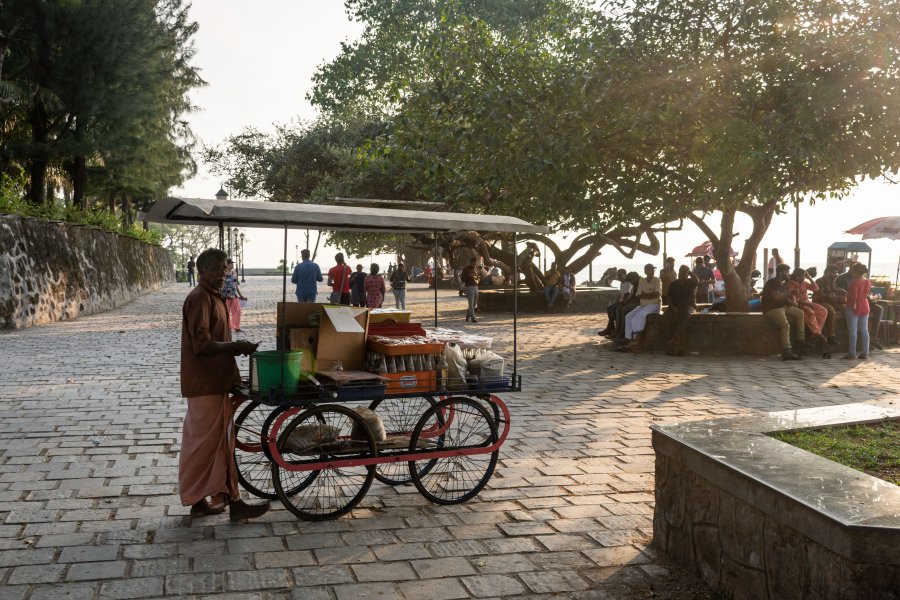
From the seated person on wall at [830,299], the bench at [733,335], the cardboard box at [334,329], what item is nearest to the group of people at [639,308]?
the bench at [733,335]

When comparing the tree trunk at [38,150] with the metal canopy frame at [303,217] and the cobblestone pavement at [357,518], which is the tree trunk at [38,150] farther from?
the metal canopy frame at [303,217]

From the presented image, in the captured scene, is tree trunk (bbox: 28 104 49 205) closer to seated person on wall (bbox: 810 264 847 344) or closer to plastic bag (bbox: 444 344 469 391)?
seated person on wall (bbox: 810 264 847 344)

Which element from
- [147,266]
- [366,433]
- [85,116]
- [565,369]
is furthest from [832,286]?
[147,266]

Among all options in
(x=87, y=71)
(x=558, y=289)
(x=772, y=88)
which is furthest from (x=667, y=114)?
(x=87, y=71)

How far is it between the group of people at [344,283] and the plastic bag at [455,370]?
8912mm

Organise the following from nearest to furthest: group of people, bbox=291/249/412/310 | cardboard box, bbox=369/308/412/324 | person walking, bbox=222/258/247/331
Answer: cardboard box, bbox=369/308/412/324, person walking, bbox=222/258/247/331, group of people, bbox=291/249/412/310

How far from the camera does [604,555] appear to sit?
4.70m

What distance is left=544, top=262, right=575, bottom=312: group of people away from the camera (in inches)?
997

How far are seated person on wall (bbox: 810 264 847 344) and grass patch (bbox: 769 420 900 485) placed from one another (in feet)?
32.3

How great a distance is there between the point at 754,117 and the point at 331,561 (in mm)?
10743

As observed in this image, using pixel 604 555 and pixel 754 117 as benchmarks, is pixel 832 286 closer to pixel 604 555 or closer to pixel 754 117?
pixel 754 117

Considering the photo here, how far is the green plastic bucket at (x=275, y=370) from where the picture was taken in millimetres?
5227

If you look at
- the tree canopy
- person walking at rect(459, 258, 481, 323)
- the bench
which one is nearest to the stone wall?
the tree canopy

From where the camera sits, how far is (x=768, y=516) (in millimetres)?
3732
